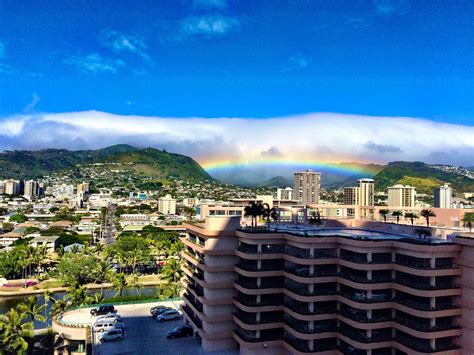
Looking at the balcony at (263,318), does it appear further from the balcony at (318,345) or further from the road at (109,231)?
the road at (109,231)

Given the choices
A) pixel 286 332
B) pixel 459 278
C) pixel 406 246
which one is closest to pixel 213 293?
pixel 286 332

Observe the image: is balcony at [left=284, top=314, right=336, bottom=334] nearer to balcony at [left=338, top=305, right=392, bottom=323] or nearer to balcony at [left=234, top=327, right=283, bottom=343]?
balcony at [left=338, top=305, right=392, bottom=323]

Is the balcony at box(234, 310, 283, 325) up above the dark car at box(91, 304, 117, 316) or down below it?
above

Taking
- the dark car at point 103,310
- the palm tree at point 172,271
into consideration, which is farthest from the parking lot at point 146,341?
the palm tree at point 172,271

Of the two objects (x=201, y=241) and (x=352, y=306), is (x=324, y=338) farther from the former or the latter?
(x=201, y=241)

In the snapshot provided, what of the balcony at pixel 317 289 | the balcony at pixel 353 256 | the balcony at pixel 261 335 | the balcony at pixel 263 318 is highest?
the balcony at pixel 353 256

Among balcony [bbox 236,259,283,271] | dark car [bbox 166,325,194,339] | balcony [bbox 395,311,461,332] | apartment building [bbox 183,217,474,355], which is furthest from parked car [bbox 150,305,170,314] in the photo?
balcony [bbox 395,311,461,332]
